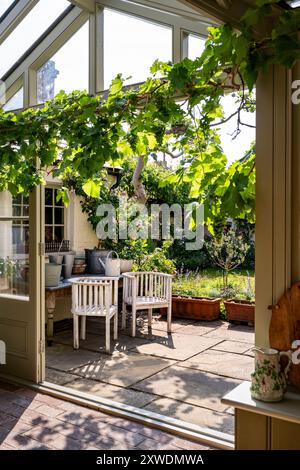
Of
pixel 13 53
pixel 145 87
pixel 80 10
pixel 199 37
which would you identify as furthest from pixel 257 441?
pixel 13 53

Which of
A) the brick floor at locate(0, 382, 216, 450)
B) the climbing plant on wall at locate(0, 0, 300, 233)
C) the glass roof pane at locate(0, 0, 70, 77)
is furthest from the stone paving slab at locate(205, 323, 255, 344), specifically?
the glass roof pane at locate(0, 0, 70, 77)

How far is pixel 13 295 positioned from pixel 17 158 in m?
1.32

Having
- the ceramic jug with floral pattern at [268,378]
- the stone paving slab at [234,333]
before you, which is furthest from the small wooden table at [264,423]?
the stone paving slab at [234,333]

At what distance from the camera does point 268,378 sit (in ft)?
6.04

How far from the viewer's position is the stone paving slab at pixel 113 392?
3.38m

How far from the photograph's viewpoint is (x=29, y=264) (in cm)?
378

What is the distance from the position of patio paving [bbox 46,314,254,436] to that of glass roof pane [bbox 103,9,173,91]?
2.69m

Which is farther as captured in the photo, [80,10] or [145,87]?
[80,10]

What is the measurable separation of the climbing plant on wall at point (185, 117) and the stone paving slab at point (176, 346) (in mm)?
2315

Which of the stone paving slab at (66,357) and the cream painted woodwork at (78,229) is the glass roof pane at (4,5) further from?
the stone paving slab at (66,357)

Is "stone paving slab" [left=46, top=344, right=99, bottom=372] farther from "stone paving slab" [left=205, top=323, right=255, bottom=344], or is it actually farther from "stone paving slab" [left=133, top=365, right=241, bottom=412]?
"stone paving slab" [left=205, top=323, right=255, bottom=344]

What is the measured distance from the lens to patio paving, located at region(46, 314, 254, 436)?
3338mm

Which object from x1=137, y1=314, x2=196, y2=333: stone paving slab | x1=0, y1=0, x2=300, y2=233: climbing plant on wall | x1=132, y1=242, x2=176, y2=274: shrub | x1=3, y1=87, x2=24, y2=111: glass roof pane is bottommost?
x1=137, y1=314, x2=196, y2=333: stone paving slab
